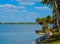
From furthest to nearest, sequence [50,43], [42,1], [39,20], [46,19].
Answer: [39,20] → [46,19] → [42,1] → [50,43]

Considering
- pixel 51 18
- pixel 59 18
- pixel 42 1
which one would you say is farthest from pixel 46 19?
pixel 59 18

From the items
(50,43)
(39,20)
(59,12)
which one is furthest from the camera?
(39,20)

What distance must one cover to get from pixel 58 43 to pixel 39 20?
5337cm

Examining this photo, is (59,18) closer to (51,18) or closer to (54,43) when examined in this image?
(54,43)

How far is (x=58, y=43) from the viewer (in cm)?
2903

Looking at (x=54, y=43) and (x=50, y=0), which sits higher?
(x=50, y=0)

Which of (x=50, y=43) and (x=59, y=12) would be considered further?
(x=59, y=12)

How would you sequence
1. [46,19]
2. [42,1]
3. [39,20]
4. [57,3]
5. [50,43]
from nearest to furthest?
[50,43], [57,3], [42,1], [46,19], [39,20]

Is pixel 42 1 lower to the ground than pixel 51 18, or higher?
higher

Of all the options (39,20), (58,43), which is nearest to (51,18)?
(39,20)

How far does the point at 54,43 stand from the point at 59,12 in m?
18.9

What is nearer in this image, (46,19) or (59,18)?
(59,18)

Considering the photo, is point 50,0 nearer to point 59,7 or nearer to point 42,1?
point 59,7

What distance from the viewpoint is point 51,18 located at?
241ft
